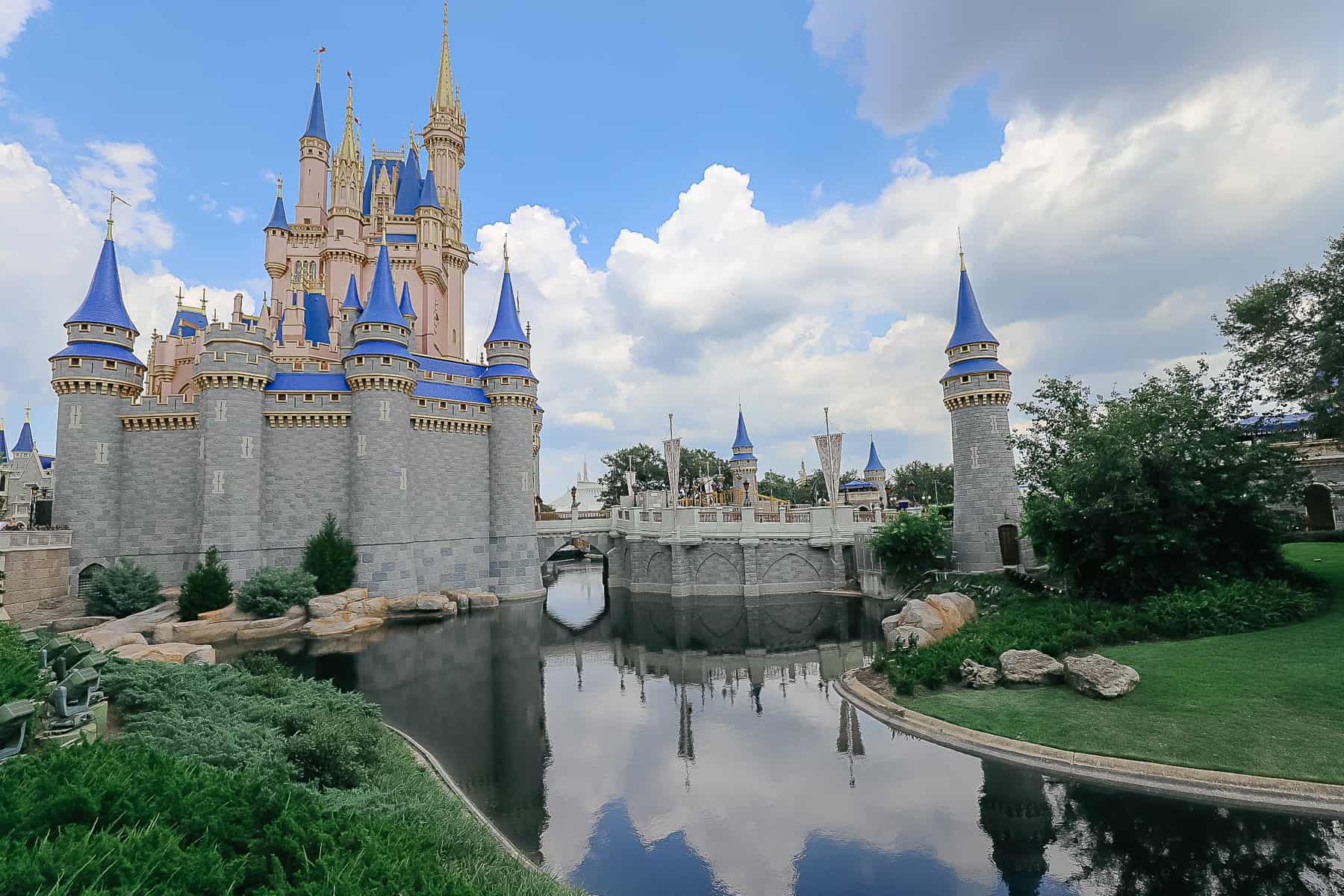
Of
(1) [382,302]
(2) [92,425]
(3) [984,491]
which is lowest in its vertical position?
(3) [984,491]

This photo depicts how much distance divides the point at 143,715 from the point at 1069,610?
1884cm

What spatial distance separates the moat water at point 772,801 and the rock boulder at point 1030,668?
294 centimetres

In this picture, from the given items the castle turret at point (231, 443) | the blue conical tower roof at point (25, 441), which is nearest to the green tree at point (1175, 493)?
the castle turret at point (231, 443)

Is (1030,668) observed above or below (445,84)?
below

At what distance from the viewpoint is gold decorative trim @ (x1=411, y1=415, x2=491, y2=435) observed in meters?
30.2

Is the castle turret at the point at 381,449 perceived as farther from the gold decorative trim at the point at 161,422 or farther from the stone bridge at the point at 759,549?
the stone bridge at the point at 759,549

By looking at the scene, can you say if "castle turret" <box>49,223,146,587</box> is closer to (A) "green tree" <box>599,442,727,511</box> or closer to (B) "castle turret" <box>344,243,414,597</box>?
(B) "castle turret" <box>344,243,414,597</box>

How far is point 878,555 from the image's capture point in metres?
26.7

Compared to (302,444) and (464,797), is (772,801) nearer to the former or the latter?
(464,797)

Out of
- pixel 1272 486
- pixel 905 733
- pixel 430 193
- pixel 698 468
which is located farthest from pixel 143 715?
pixel 698 468

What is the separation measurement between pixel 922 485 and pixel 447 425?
4986 centimetres

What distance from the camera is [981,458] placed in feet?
81.3

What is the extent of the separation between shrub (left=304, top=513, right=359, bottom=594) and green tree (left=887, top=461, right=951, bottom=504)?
1965 inches

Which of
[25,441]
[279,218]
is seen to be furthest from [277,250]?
[25,441]
